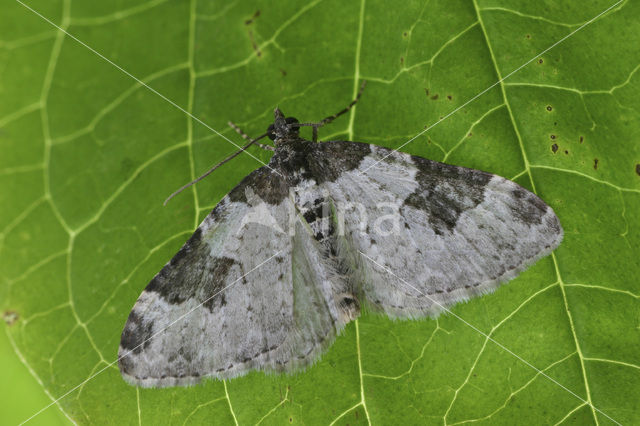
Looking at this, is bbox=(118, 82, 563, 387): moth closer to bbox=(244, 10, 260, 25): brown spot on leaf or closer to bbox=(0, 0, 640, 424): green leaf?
bbox=(0, 0, 640, 424): green leaf

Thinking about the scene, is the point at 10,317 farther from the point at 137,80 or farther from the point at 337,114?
the point at 337,114

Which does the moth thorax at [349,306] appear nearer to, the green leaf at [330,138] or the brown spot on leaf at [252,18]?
the green leaf at [330,138]

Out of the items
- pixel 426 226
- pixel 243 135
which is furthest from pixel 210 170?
pixel 426 226

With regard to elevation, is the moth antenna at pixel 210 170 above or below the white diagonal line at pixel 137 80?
below

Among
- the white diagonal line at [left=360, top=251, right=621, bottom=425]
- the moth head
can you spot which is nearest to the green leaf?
the white diagonal line at [left=360, top=251, right=621, bottom=425]

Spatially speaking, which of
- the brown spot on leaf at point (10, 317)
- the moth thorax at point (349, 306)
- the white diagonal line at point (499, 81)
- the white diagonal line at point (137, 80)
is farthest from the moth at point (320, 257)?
the brown spot on leaf at point (10, 317)
